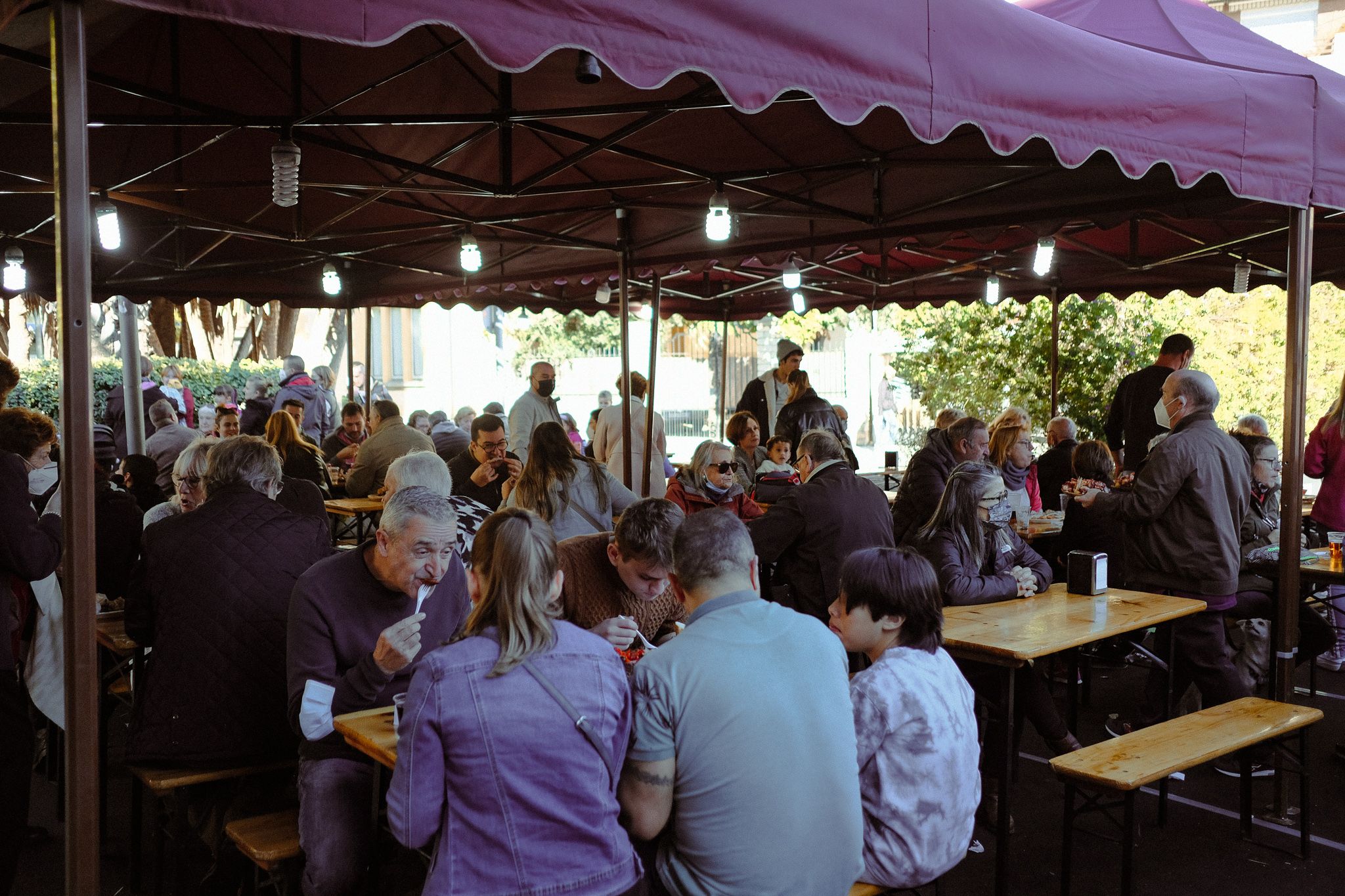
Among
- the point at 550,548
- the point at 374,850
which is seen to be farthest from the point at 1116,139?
the point at 374,850

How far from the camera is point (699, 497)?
6340 millimetres

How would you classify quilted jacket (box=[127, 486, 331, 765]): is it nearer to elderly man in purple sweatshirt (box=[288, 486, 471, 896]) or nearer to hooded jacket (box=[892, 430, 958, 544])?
elderly man in purple sweatshirt (box=[288, 486, 471, 896])

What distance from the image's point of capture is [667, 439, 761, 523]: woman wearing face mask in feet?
20.7

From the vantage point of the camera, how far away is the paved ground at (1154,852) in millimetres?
3846

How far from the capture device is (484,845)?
6.98 feet

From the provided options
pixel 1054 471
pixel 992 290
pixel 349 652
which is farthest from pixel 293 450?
pixel 992 290

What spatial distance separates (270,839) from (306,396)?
303 inches

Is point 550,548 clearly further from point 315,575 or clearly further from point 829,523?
point 829,523

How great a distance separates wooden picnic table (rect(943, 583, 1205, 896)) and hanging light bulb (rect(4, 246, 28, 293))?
677cm

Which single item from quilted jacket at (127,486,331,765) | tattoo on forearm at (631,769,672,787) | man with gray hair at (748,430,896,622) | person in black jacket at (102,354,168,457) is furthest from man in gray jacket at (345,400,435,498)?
tattoo on forearm at (631,769,672,787)

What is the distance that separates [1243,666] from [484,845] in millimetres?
5213

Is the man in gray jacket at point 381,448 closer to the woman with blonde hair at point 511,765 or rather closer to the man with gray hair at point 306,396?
the man with gray hair at point 306,396

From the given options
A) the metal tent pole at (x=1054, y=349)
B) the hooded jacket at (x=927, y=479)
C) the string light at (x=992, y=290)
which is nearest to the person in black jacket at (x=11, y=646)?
the hooded jacket at (x=927, y=479)

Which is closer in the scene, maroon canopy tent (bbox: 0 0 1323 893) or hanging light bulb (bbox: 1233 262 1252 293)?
maroon canopy tent (bbox: 0 0 1323 893)
